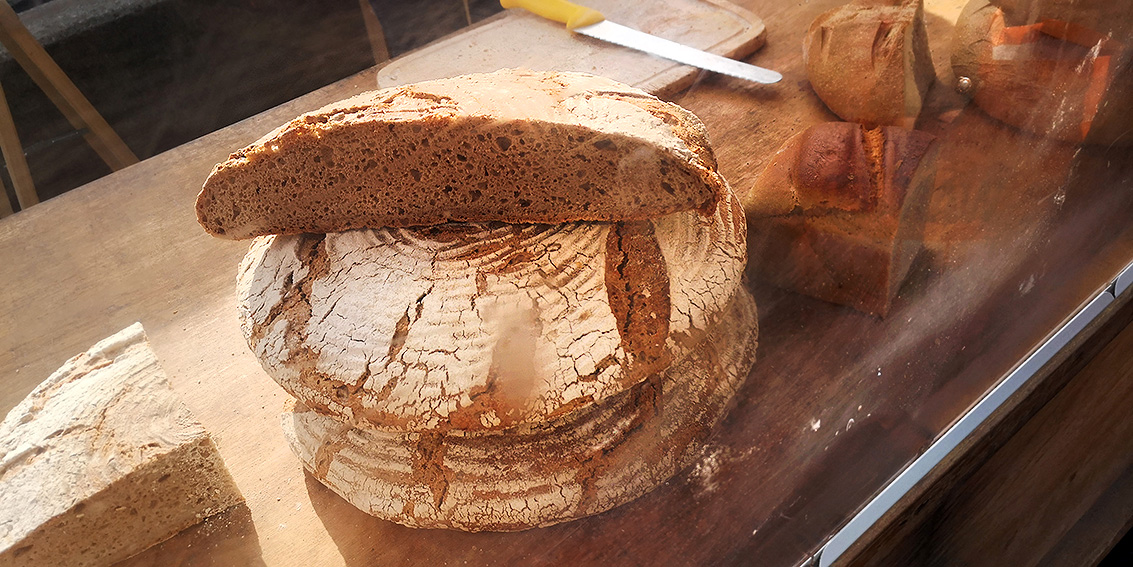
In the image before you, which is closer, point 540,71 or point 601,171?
point 601,171

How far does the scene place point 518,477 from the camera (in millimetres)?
1286

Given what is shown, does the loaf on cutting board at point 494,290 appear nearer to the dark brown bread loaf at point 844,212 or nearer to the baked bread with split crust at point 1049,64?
the dark brown bread loaf at point 844,212

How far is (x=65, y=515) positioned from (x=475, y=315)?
0.65 m

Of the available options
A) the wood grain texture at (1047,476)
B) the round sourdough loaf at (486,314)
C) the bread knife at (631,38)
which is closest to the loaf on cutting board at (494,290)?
the round sourdough loaf at (486,314)

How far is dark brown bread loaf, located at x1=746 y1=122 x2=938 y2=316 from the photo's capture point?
1008mm

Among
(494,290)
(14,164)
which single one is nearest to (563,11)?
(494,290)

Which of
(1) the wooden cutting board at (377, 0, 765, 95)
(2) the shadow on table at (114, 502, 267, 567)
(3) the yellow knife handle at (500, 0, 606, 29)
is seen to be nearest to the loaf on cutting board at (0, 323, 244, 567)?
(2) the shadow on table at (114, 502, 267, 567)

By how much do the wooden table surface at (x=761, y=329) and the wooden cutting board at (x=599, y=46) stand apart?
0.16 ft

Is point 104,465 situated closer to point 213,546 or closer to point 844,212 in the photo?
point 213,546

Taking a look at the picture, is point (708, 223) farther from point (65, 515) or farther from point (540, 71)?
point (65, 515)

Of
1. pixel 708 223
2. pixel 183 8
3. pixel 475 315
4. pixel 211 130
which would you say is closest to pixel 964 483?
pixel 708 223

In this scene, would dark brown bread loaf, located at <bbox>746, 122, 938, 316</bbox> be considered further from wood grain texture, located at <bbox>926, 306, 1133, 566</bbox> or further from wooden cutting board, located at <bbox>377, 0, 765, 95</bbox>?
wood grain texture, located at <bbox>926, 306, 1133, 566</bbox>

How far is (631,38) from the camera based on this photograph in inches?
54.5

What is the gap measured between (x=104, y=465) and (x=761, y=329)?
1.06 meters
